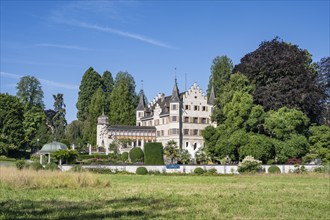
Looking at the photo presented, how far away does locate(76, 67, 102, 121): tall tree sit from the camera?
8906 centimetres

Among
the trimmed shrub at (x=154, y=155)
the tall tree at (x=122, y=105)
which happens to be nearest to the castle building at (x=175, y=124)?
the tall tree at (x=122, y=105)

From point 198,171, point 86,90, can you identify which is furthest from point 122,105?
point 198,171

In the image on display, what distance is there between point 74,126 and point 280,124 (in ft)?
137

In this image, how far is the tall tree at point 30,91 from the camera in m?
82.6

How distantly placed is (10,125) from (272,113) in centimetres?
3754

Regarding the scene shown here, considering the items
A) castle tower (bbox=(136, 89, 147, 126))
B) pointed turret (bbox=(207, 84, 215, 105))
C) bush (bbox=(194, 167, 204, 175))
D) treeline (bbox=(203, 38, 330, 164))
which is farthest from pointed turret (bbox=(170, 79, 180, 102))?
bush (bbox=(194, 167, 204, 175))

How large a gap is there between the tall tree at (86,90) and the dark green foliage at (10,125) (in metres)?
19.9

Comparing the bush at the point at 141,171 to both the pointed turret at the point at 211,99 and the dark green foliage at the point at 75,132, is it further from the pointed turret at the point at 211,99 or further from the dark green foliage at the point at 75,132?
the dark green foliage at the point at 75,132

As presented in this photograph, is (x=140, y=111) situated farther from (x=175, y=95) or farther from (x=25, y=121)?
(x=25, y=121)

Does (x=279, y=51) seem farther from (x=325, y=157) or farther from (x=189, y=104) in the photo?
(x=189, y=104)

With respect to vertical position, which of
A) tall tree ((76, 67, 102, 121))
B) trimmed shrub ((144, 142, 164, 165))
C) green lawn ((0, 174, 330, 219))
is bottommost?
green lawn ((0, 174, 330, 219))

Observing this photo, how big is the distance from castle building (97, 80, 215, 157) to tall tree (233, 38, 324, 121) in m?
20.4

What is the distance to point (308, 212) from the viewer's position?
493 inches

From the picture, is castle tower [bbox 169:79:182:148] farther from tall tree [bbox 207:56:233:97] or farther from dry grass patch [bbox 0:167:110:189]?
dry grass patch [bbox 0:167:110:189]
